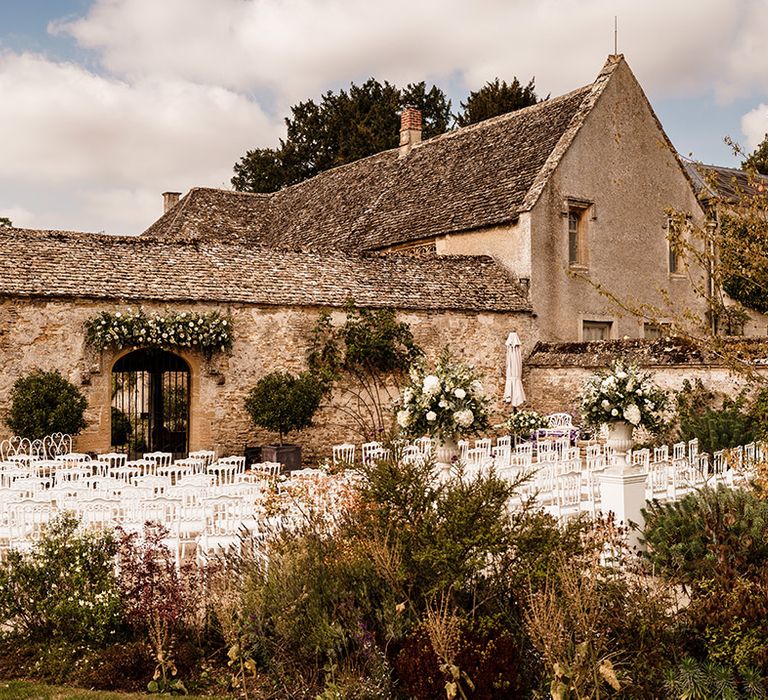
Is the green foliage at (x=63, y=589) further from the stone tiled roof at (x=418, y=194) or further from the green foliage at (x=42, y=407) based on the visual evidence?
→ the stone tiled roof at (x=418, y=194)

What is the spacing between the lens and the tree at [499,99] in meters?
38.8

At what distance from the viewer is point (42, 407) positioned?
14.4m

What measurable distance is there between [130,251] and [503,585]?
13109mm

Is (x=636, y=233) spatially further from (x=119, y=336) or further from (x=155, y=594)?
(x=155, y=594)

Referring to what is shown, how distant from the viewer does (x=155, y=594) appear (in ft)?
21.0

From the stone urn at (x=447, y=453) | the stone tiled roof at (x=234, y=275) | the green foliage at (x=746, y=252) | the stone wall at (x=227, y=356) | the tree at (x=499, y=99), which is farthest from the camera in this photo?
the tree at (x=499, y=99)

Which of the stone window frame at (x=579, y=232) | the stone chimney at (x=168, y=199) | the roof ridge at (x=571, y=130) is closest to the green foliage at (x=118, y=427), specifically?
the roof ridge at (x=571, y=130)

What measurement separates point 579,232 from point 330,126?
24.7 metres

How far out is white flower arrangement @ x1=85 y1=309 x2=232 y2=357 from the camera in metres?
15.3

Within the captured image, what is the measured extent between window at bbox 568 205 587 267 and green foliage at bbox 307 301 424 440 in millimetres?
5442

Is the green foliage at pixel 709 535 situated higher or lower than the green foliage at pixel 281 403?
lower

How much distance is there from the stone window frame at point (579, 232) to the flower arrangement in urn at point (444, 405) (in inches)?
460

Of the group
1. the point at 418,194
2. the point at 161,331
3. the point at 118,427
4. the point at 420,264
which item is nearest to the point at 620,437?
the point at 161,331

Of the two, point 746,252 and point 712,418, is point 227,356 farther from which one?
point 746,252
